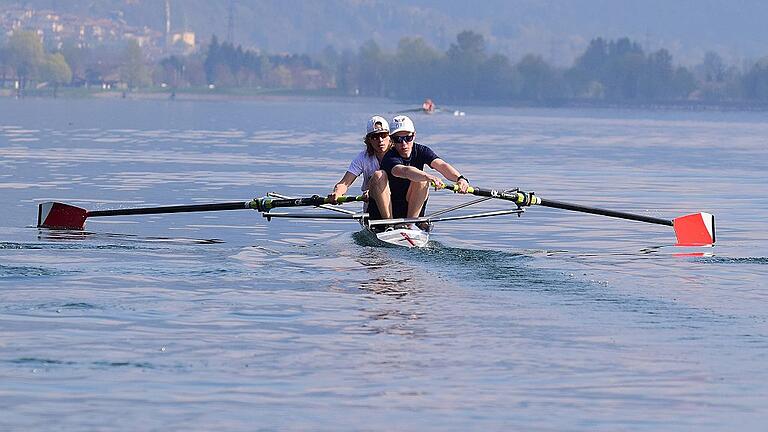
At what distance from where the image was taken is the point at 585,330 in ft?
51.7

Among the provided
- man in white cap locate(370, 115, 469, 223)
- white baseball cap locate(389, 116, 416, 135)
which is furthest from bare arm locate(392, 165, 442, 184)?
white baseball cap locate(389, 116, 416, 135)

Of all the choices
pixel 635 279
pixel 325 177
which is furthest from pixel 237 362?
pixel 325 177

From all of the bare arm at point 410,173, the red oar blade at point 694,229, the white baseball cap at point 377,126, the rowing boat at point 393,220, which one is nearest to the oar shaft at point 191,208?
the rowing boat at point 393,220

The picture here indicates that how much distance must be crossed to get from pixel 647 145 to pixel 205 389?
232 ft

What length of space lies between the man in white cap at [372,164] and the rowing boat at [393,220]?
0.15 meters

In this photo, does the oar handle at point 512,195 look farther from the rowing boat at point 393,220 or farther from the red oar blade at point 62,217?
the red oar blade at point 62,217

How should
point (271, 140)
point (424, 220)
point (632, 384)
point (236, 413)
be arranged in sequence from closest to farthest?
point (236, 413) → point (632, 384) → point (424, 220) → point (271, 140)

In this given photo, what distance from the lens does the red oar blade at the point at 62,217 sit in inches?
1017

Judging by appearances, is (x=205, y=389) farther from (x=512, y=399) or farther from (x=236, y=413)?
(x=512, y=399)

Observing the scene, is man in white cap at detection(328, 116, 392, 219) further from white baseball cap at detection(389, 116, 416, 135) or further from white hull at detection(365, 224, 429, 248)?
white hull at detection(365, 224, 429, 248)

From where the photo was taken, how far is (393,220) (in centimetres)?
2225

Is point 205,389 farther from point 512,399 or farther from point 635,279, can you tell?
point 635,279

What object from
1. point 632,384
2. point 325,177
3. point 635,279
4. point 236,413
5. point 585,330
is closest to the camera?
point 236,413

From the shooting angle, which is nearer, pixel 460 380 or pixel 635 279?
pixel 460 380
